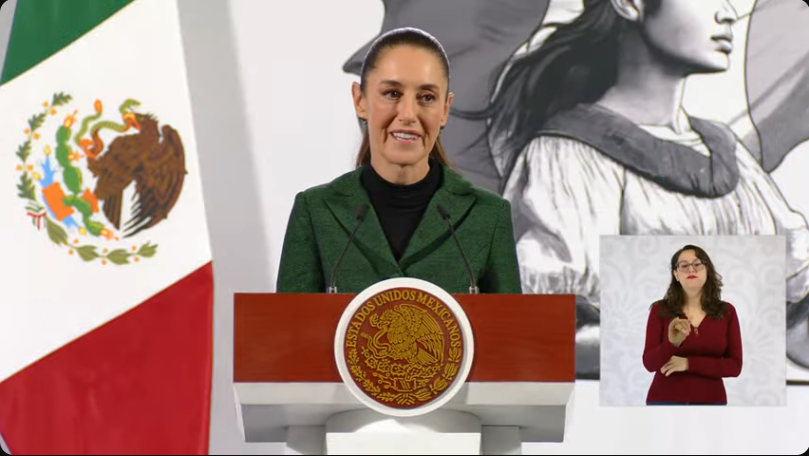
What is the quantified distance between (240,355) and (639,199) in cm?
244

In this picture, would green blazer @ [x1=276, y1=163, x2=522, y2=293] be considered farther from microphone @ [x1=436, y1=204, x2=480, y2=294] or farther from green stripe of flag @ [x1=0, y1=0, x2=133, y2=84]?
green stripe of flag @ [x1=0, y1=0, x2=133, y2=84]

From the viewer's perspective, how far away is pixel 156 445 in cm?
368

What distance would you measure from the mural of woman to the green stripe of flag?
148 cm

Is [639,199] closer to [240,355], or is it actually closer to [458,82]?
[458,82]

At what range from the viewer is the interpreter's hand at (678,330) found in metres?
4.18

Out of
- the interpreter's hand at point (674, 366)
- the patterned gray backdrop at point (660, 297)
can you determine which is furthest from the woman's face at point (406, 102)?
the interpreter's hand at point (674, 366)

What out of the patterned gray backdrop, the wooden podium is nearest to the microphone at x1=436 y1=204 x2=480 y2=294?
the wooden podium

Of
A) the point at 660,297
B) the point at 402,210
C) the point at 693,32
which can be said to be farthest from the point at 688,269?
the point at 402,210

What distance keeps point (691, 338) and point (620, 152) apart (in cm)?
73

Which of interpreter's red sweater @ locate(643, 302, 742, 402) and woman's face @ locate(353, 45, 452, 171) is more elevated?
woman's face @ locate(353, 45, 452, 171)

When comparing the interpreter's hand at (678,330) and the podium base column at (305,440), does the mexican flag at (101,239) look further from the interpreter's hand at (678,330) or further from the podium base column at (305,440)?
the interpreter's hand at (678,330)

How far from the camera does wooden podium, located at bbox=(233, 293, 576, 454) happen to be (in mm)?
2252

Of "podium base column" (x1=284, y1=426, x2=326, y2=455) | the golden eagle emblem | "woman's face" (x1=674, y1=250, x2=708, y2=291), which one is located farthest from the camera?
"woman's face" (x1=674, y1=250, x2=708, y2=291)

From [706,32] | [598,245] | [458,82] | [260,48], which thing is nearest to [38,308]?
[260,48]
